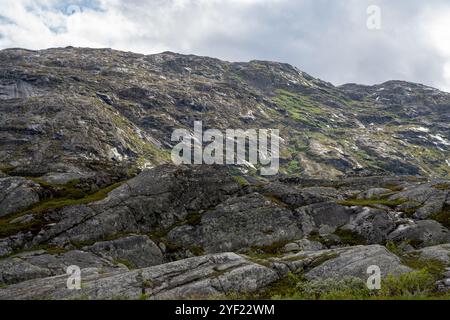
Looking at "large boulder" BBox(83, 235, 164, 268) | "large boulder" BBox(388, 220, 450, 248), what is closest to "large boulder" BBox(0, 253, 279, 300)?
"large boulder" BBox(83, 235, 164, 268)

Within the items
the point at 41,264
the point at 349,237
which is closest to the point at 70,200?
the point at 41,264

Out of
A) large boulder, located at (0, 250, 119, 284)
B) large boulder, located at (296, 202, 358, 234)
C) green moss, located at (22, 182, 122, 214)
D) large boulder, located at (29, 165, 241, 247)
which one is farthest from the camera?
large boulder, located at (296, 202, 358, 234)

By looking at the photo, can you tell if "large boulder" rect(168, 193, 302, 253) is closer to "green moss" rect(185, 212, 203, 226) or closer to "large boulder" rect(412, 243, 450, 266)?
"green moss" rect(185, 212, 203, 226)

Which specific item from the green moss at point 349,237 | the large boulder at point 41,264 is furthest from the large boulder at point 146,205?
the green moss at point 349,237

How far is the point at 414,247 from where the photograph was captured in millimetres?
51531

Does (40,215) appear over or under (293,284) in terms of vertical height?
over

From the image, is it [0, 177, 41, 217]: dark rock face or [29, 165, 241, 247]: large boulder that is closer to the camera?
[29, 165, 241, 247]: large boulder

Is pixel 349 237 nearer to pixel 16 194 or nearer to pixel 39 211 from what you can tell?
pixel 39 211

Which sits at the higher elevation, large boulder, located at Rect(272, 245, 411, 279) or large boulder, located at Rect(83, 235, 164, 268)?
large boulder, located at Rect(272, 245, 411, 279)

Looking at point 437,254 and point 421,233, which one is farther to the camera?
point 421,233
